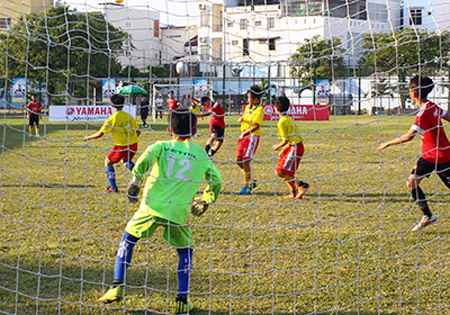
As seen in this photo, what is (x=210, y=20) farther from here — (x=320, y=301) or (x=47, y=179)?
(x=47, y=179)

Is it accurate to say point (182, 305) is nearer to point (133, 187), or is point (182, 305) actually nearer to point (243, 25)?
point (133, 187)

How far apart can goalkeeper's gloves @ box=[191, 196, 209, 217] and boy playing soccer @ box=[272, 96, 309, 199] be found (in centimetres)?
311

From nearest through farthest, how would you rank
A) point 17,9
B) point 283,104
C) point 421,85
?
1. point 17,9
2. point 421,85
3. point 283,104

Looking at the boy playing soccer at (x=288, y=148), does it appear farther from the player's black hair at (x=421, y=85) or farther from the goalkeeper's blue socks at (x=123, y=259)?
the goalkeeper's blue socks at (x=123, y=259)

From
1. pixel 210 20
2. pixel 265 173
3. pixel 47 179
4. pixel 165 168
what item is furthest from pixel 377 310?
pixel 47 179

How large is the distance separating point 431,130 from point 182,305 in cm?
374

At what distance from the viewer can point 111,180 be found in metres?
7.34

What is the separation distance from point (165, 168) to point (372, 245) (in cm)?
264

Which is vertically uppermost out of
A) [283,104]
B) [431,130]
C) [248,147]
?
[283,104]

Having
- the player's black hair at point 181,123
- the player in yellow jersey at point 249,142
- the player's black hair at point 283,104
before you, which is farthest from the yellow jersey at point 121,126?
the player's black hair at point 181,123

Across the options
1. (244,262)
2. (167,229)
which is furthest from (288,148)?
(167,229)

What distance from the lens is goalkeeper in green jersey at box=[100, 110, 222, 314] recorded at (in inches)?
133

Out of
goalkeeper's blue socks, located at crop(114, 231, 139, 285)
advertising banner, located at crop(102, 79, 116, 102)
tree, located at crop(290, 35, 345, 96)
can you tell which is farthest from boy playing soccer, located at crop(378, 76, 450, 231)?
advertising banner, located at crop(102, 79, 116, 102)

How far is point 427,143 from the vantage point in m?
5.48
